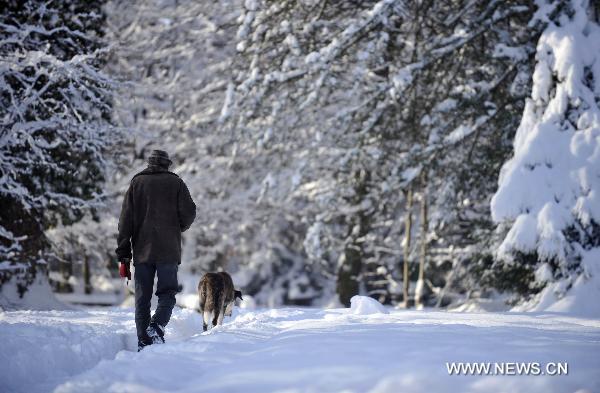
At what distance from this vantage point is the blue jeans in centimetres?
566

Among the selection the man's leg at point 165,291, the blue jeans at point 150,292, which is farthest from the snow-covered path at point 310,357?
the man's leg at point 165,291

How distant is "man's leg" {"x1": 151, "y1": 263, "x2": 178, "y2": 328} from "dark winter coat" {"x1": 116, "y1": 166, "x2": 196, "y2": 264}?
97 mm

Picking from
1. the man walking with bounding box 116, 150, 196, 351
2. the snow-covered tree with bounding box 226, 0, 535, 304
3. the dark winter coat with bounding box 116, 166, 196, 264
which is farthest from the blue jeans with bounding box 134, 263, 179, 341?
the snow-covered tree with bounding box 226, 0, 535, 304

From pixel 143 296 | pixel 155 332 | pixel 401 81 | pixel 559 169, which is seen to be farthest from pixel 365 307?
pixel 401 81

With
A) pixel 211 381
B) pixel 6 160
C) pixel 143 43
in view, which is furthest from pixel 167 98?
pixel 211 381

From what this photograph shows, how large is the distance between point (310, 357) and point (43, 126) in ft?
25.3

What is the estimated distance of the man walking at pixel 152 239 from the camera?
18.6ft

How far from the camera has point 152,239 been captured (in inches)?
223

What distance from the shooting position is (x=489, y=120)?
1072cm

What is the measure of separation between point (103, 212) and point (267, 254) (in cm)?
646

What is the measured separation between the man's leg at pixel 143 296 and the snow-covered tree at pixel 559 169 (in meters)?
5.61

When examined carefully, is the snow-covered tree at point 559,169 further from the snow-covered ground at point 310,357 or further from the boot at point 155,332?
the boot at point 155,332

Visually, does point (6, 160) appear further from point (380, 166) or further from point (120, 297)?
point (120, 297)

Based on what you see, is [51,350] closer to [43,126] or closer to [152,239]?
[152,239]
